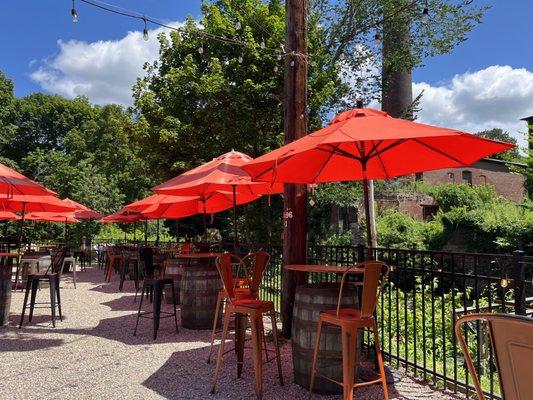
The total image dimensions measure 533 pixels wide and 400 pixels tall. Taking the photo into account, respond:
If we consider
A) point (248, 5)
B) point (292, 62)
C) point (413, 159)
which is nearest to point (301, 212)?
point (413, 159)

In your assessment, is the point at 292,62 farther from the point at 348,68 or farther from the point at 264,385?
the point at 348,68

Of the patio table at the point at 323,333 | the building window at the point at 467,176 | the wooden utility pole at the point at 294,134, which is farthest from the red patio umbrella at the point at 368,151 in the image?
the building window at the point at 467,176

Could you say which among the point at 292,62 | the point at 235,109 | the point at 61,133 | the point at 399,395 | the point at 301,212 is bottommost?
the point at 399,395

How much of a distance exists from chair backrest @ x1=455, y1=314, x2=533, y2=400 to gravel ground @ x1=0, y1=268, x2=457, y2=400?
2756 mm

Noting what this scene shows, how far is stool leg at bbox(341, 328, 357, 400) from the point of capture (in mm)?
3604

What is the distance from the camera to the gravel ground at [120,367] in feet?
14.2

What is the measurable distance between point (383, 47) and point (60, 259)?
15.8 m

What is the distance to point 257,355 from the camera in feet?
14.0

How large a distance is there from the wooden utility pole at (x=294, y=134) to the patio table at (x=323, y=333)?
1.80 m

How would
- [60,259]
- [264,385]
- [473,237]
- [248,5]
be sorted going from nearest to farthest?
[264,385]
[60,259]
[248,5]
[473,237]

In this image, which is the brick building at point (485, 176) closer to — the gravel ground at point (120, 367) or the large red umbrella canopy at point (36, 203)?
the large red umbrella canopy at point (36, 203)

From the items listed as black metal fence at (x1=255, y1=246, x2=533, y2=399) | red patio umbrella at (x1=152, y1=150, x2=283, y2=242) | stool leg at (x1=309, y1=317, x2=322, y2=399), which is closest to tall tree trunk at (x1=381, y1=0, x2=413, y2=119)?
red patio umbrella at (x1=152, y1=150, x2=283, y2=242)

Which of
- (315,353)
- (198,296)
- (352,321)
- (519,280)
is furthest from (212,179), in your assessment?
(519,280)

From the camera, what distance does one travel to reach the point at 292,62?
6.44 metres
